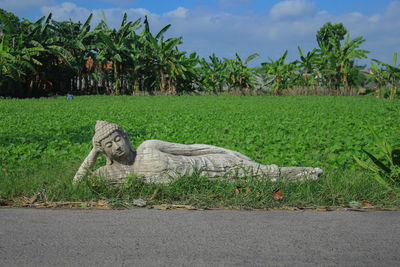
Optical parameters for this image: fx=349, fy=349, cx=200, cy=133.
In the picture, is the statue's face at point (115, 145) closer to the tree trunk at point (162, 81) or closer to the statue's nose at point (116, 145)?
the statue's nose at point (116, 145)

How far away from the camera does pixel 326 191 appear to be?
4039 millimetres

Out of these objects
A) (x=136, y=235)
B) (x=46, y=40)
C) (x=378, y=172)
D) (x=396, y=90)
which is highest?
(x=46, y=40)

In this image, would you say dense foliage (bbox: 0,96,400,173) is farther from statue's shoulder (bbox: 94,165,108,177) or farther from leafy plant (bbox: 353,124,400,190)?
statue's shoulder (bbox: 94,165,108,177)

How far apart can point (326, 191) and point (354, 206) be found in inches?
13.8

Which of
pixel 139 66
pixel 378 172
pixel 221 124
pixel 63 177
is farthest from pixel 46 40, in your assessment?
pixel 378 172

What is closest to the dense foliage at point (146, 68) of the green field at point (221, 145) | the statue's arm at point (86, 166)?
the green field at point (221, 145)

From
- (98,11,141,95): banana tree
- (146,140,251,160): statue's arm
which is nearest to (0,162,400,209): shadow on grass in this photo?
(146,140,251,160): statue's arm

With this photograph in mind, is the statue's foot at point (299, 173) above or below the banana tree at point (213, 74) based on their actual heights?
below

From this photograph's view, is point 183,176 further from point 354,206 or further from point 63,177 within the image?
point 354,206

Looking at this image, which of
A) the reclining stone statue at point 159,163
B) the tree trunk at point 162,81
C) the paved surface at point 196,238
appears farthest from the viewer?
the tree trunk at point 162,81

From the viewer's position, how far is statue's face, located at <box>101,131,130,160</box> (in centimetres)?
387

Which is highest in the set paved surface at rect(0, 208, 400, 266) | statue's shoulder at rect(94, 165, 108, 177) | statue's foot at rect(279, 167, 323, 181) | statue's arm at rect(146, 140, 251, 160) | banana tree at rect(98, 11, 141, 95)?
banana tree at rect(98, 11, 141, 95)

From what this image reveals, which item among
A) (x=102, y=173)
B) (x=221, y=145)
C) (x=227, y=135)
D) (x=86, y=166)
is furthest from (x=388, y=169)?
(x=227, y=135)

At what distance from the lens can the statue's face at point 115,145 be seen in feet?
12.7
